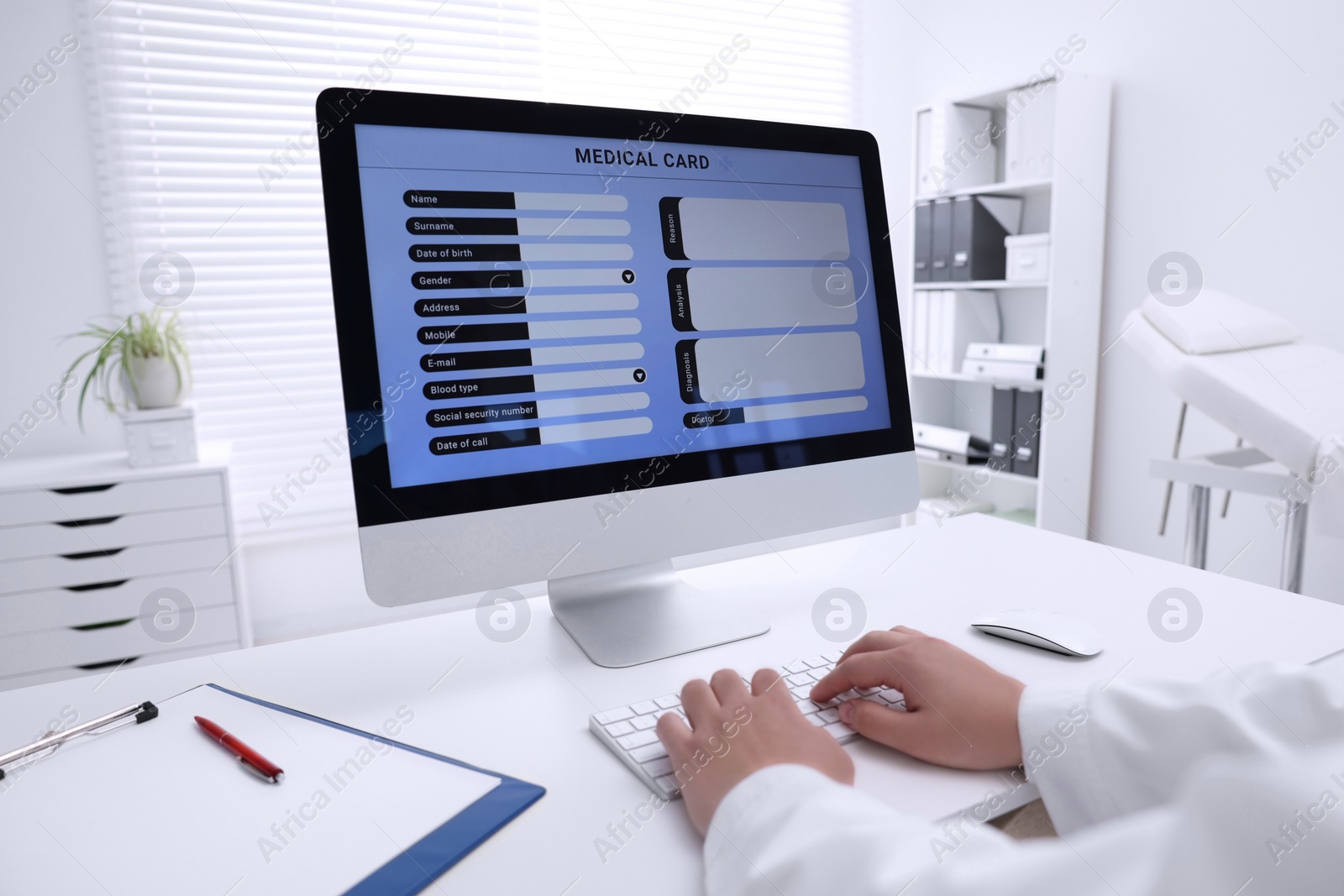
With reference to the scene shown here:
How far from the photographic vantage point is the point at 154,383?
2312mm

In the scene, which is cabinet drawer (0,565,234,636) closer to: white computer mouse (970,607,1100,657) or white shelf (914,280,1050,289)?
white computer mouse (970,607,1100,657)

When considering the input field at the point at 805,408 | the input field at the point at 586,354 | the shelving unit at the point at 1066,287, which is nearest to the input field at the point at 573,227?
the input field at the point at 586,354

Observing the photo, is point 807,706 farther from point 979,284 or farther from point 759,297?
point 979,284

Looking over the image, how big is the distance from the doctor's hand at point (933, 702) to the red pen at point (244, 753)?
42cm

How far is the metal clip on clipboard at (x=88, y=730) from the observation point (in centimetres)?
59

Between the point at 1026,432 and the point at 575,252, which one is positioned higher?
the point at 575,252

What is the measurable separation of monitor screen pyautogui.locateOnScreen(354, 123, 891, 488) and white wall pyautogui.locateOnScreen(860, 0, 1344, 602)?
2098 mm

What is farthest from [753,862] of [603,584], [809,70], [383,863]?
[809,70]

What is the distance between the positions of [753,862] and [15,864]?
45 cm

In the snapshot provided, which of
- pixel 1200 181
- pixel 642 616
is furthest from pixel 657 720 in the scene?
pixel 1200 181

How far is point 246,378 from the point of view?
280cm

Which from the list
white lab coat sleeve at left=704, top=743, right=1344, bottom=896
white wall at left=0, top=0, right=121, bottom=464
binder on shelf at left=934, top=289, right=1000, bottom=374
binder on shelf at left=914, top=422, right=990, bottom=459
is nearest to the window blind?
white wall at left=0, top=0, right=121, bottom=464

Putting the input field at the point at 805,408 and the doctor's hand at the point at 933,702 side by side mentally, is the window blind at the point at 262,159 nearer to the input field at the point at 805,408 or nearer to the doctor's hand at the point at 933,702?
the input field at the point at 805,408

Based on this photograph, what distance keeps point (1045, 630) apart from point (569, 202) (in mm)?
651
